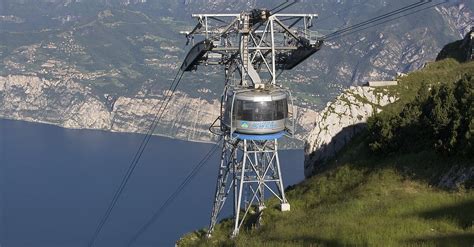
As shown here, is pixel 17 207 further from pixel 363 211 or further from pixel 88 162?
pixel 363 211

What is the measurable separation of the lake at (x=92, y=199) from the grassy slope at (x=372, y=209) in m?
96.9

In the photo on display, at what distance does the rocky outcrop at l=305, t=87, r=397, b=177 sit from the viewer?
Answer: 31.1 metres

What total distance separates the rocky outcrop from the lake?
295ft

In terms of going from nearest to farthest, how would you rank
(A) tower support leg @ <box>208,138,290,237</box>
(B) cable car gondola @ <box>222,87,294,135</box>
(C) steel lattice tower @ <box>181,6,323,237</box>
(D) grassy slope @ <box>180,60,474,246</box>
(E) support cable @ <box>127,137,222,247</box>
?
(D) grassy slope @ <box>180,60,474,246</box>, (B) cable car gondola @ <box>222,87,294,135</box>, (C) steel lattice tower @ <box>181,6,323,237</box>, (A) tower support leg @ <box>208,138,290,237</box>, (E) support cable @ <box>127,137,222,247</box>

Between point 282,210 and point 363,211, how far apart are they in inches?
273

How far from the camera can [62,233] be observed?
124m

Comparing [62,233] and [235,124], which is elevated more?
[235,124]

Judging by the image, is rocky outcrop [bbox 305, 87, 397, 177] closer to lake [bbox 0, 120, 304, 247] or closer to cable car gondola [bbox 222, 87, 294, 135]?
cable car gondola [bbox 222, 87, 294, 135]

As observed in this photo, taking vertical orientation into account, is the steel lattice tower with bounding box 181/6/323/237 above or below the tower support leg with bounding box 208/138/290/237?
above

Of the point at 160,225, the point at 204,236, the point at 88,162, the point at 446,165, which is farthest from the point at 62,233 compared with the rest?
the point at 446,165

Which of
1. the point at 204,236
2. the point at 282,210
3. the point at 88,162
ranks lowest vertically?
the point at 88,162

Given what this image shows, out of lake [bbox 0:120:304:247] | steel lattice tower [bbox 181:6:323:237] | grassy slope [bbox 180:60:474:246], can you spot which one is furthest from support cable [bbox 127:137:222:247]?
grassy slope [bbox 180:60:474:246]

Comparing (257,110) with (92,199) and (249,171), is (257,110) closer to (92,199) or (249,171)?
(249,171)

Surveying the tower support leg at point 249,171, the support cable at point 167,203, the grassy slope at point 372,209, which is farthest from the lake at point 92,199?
the grassy slope at point 372,209
